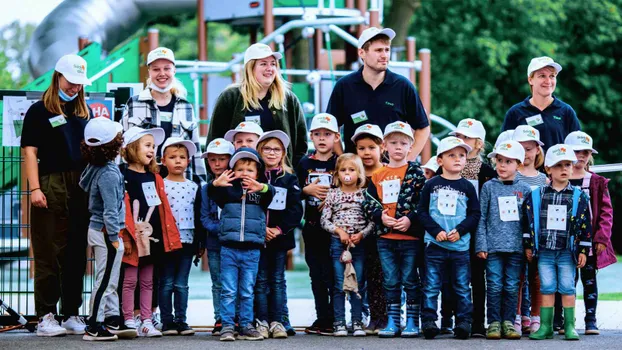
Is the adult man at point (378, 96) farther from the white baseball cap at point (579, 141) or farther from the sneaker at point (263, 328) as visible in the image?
the sneaker at point (263, 328)

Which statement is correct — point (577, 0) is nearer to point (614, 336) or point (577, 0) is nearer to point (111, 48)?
point (111, 48)

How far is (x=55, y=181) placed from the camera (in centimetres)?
845

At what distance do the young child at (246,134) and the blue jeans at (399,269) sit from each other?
1263 mm

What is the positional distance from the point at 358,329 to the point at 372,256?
2.02 ft

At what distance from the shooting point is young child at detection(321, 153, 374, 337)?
852 centimetres

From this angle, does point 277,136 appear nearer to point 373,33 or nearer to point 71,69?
point 373,33

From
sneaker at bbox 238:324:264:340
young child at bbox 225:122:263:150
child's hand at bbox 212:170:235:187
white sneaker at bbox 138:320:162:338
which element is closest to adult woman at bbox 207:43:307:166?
young child at bbox 225:122:263:150

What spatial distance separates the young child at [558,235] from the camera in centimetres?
835

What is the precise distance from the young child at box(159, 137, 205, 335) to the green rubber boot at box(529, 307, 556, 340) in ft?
8.86

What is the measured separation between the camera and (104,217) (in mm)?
8047

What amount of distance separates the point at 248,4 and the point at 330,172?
30.4ft

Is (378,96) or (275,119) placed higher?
(378,96)

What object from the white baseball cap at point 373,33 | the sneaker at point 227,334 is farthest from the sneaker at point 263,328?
the white baseball cap at point 373,33

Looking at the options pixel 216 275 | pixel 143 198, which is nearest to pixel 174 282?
pixel 216 275
